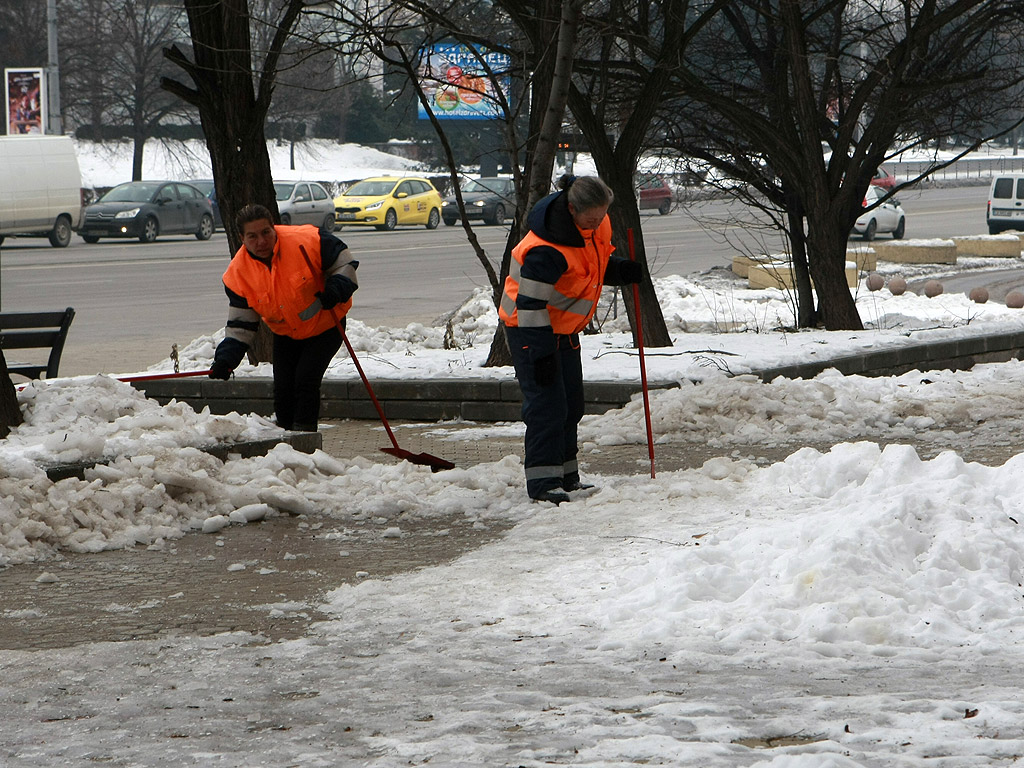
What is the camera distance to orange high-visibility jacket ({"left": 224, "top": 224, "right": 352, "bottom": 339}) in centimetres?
786

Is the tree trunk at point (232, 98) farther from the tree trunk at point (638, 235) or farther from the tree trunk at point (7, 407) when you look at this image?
the tree trunk at point (7, 407)

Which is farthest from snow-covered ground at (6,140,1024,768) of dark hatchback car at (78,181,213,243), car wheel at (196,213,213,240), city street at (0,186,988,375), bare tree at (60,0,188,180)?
bare tree at (60,0,188,180)

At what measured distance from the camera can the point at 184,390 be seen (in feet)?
34.5

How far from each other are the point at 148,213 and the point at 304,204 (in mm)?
4368

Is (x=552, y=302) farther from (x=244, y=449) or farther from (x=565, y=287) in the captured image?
(x=244, y=449)

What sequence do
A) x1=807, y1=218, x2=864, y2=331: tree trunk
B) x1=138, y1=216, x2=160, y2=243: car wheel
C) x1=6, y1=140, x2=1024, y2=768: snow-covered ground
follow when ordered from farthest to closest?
x1=138, y1=216, x2=160, y2=243: car wheel → x1=807, y1=218, x2=864, y2=331: tree trunk → x1=6, y1=140, x2=1024, y2=768: snow-covered ground

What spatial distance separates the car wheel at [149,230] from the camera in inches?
1232

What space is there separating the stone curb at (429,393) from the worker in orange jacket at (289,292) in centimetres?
209

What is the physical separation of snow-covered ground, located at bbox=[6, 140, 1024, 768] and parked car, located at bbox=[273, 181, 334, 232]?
85.7 ft

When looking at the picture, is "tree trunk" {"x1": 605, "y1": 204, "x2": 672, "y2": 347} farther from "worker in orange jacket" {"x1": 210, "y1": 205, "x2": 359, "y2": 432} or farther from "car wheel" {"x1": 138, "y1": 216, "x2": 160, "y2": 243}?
"car wheel" {"x1": 138, "y1": 216, "x2": 160, "y2": 243}

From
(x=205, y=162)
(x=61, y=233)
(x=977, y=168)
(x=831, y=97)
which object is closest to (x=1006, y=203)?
(x=61, y=233)

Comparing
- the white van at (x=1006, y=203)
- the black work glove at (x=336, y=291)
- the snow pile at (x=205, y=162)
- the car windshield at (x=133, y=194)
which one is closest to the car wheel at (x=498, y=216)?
the car windshield at (x=133, y=194)

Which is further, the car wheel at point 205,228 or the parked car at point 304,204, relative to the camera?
the parked car at point 304,204

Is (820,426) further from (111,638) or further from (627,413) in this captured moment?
(111,638)
